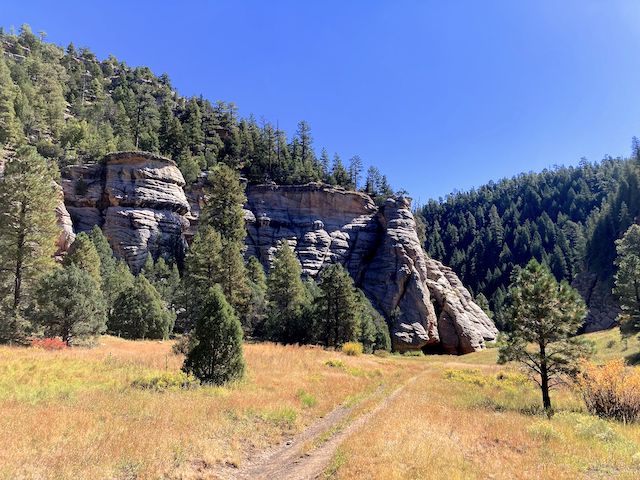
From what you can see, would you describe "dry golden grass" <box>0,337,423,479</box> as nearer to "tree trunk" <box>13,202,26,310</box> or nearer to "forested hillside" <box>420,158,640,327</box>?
"tree trunk" <box>13,202,26,310</box>

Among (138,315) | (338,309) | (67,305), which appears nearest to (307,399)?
(67,305)

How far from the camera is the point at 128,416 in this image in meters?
10.7

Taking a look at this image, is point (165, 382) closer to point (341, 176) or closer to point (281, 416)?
point (281, 416)

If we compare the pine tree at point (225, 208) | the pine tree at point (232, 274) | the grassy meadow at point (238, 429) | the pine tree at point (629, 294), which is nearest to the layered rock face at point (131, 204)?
the pine tree at point (225, 208)

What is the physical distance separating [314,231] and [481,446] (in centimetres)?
6597

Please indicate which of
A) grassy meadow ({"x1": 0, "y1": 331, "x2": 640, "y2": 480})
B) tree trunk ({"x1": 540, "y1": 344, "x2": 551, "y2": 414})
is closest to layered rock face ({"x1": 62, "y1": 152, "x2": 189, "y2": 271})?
grassy meadow ({"x1": 0, "y1": 331, "x2": 640, "y2": 480})

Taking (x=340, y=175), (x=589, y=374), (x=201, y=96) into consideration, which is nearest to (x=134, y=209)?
(x=340, y=175)

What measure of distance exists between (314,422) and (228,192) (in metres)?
42.5

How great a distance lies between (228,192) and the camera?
5219 centimetres

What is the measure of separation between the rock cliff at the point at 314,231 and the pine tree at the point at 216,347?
49190 millimetres

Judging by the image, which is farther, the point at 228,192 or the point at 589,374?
the point at 228,192

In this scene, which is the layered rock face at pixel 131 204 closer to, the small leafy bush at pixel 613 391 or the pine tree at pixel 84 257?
the pine tree at pixel 84 257

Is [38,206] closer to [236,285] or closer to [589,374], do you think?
[236,285]

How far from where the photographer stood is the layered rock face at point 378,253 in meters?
66.8
